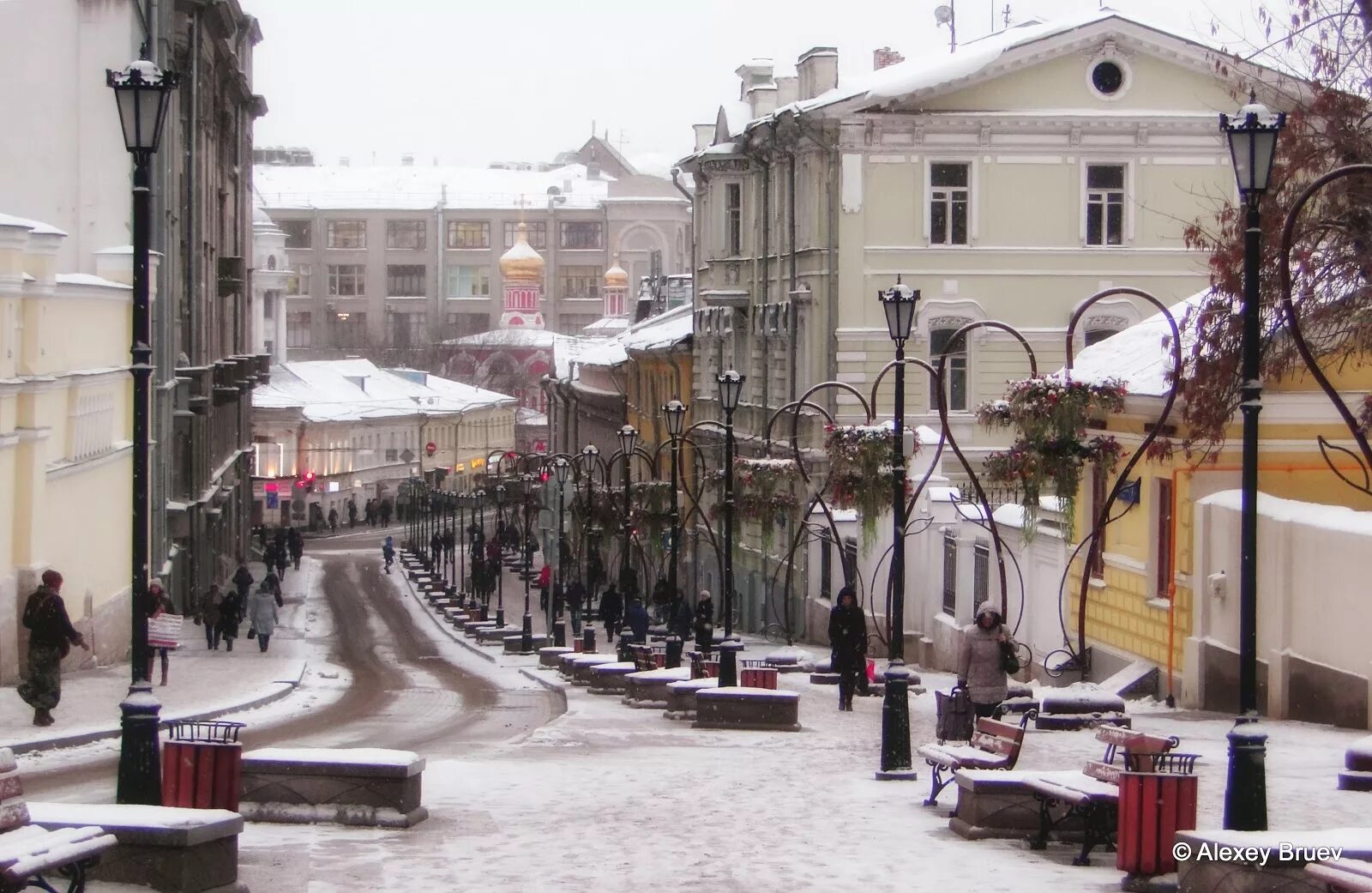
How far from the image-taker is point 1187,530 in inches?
963

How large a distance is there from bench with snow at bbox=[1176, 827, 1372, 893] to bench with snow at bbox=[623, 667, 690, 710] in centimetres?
1579

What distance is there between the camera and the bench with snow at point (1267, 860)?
998 centimetres

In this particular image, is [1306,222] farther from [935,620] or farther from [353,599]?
[353,599]

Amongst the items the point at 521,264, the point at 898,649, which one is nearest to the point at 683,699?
the point at 898,649

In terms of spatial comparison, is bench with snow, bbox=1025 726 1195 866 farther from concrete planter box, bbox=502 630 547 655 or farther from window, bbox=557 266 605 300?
window, bbox=557 266 605 300

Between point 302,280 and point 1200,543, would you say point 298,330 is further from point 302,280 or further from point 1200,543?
point 1200,543

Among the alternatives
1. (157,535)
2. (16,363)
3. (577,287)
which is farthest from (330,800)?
(577,287)

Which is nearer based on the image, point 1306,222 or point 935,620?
point 1306,222

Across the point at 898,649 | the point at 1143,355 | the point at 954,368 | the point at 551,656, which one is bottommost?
the point at 551,656

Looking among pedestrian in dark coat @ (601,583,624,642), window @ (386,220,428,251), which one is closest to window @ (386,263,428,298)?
window @ (386,220,428,251)

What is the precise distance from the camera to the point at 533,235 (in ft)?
533

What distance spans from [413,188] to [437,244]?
174 inches

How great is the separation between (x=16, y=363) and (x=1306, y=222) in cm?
1540

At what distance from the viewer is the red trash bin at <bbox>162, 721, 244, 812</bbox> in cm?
1264
